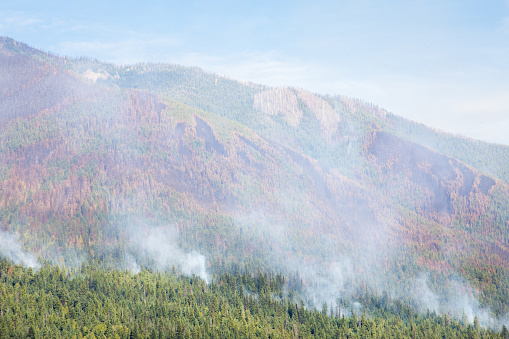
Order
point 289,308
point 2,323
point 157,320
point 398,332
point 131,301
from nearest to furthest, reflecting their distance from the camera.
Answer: point 2,323 → point 157,320 → point 131,301 → point 398,332 → point 289,308

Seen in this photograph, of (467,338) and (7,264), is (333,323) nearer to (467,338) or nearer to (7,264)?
(467,338)

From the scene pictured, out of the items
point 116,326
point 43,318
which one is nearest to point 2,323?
point 43,318

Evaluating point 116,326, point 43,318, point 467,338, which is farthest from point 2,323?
point 467,338

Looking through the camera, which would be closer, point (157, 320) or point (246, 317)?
point (157, 320)

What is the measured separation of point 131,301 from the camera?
158125mm

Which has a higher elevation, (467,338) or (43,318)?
(43,318)

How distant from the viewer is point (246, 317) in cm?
16188

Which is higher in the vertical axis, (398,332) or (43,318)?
(43,318)

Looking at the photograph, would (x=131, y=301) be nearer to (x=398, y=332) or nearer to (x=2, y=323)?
(x=2, y=323)

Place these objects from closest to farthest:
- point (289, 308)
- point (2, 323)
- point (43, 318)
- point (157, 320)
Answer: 1. point (2, 323)
2. point (43, 318)
3. point (157, 320)
4. point (289, 308)

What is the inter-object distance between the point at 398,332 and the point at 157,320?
284ft

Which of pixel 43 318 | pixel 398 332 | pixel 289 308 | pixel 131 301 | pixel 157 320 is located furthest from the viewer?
pixel 289 308

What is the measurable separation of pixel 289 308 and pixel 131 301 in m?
60.1

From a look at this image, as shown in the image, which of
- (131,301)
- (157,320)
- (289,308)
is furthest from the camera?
(289,308)
